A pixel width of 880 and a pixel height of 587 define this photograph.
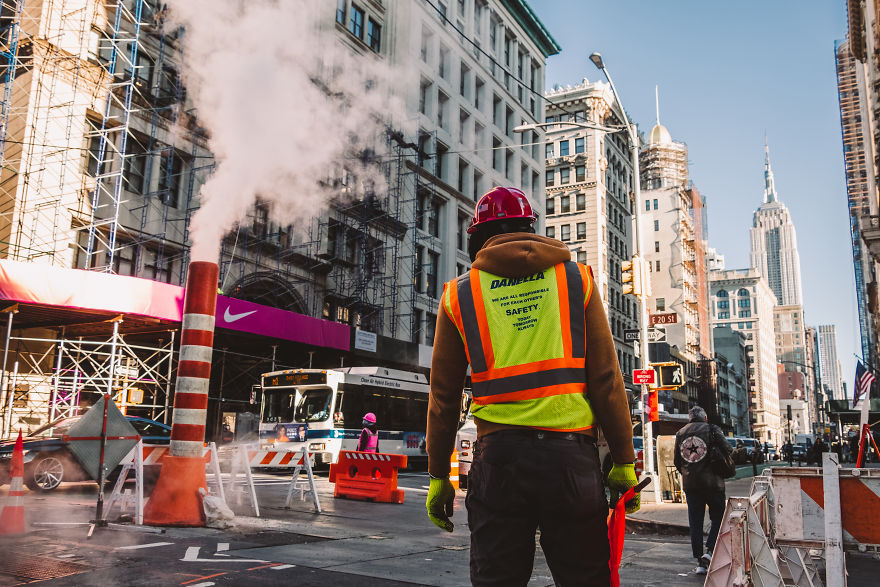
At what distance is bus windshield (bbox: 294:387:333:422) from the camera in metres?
22.0

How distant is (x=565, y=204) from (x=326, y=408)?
50.0m

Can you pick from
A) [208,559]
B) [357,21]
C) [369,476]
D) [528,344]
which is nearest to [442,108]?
[357,21]

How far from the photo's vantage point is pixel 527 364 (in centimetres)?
268

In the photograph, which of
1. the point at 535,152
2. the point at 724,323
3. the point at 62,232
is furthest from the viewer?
the point at 724,323

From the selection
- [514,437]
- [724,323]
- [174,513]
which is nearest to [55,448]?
[174,513]

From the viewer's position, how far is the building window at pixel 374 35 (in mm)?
34656

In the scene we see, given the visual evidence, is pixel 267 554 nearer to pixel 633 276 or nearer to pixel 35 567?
pixel 35 567

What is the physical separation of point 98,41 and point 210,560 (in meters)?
21.1

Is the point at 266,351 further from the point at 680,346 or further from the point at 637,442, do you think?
the point at 680,346

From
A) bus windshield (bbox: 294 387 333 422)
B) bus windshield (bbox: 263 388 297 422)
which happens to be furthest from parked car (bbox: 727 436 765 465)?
bus windshield (bbox: 263 388 297 422)

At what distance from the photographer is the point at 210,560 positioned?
6426mm

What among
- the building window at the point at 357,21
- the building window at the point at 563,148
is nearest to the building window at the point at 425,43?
the building window at the point at 357,21

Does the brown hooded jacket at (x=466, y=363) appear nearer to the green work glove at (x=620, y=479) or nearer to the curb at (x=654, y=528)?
the green work glove at (x=620, y=479)

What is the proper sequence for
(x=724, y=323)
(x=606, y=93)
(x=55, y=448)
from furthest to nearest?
(x=724, y=323)
(x=606, y=93)
(x=55, y=448)
